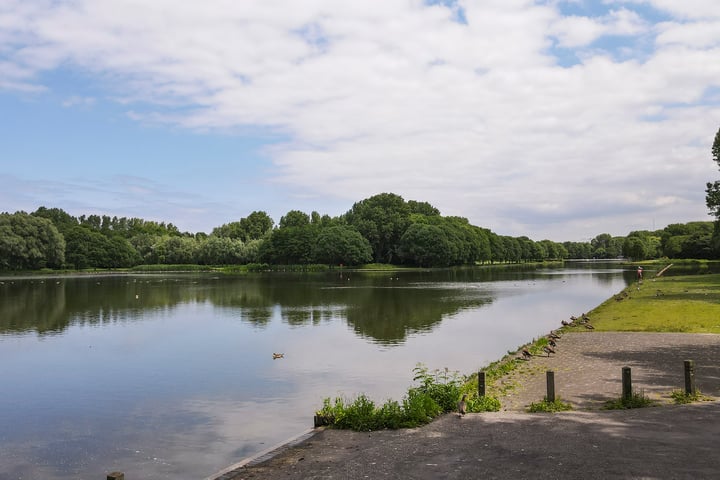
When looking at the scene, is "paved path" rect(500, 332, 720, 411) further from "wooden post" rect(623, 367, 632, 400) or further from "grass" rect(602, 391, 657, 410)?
"wooden post" rect(623, 367, 632, 400)

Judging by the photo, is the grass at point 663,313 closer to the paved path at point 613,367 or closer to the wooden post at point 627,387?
the paved path at point 613,367

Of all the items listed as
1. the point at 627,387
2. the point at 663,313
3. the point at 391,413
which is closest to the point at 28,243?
the point at 663,313

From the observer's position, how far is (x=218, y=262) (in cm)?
14412

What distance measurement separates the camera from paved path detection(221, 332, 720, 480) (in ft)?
27.6

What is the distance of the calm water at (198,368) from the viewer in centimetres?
1225

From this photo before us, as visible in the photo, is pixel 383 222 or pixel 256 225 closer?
pixel 383 222

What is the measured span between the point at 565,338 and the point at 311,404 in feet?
43.1

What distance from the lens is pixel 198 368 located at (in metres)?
20.8

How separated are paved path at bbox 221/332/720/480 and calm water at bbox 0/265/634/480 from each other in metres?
2.57

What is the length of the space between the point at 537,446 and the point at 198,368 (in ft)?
47.3

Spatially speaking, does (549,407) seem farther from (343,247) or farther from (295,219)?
(295,219)

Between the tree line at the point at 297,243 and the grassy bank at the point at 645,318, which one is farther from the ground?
the tree line at the point at 297,243

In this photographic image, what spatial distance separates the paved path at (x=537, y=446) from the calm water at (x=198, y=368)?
2574 millimetres

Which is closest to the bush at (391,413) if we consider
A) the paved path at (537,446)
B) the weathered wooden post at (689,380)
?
the paved path at (537,446)
